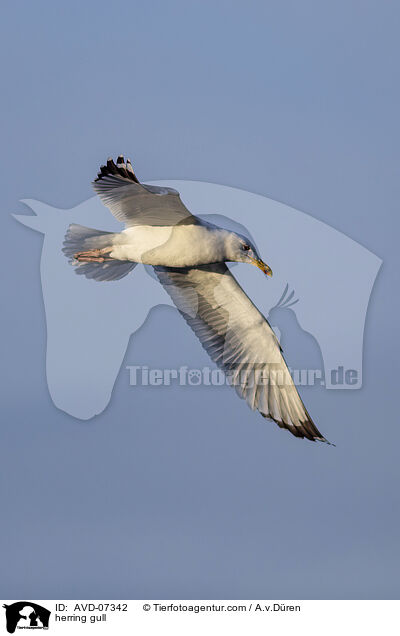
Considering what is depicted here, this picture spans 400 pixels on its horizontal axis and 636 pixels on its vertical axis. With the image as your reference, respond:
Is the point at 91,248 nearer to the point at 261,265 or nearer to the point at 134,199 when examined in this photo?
the point at 134,199

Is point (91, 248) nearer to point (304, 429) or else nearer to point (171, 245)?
point (171, 245)

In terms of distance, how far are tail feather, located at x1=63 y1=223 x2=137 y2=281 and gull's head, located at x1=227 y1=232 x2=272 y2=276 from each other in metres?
0.63

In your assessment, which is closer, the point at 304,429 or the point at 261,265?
the point at 261,265

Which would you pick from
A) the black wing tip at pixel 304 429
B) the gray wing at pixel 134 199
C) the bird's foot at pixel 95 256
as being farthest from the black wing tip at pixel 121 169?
the black wing tip at pixel 304 429

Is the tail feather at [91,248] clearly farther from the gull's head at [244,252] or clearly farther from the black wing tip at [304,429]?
the black wing tip at [304,429]

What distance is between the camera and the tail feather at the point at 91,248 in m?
5.46

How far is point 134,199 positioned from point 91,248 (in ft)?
1.38

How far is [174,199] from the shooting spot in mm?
5141

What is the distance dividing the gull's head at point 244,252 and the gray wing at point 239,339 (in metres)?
0.44

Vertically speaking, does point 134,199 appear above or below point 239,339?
above

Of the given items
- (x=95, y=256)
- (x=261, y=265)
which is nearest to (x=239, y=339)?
(x=261, y=265)

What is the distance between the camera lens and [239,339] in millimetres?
5848
